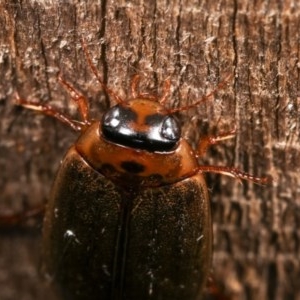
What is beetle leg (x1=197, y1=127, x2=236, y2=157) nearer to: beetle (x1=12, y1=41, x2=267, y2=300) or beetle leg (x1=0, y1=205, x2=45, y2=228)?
beetle (x1=12, y1=41, x2=267, y2=300)

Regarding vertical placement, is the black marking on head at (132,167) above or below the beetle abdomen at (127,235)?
above

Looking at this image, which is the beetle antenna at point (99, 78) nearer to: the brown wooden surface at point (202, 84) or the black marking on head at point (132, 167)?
the brown wooden surface at point (202, 84)

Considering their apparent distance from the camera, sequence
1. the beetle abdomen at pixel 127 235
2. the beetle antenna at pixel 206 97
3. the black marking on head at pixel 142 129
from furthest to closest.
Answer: the beetle abdomen at pixel 127 235
the black marking on head at pixel 142 129
the beetle antenna at pixel 206 97

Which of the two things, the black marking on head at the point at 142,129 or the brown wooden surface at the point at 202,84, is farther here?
the black marking on head at the point at 142,129

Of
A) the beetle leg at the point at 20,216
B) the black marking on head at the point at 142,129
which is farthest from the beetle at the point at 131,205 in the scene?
the beetle leg at the point at 20,216

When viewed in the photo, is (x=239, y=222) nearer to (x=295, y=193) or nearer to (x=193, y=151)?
(x=295, y=193)

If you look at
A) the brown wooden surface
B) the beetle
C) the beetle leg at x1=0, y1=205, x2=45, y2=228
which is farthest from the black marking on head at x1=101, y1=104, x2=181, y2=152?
the beetle leg at x1=0, y1=205, x2=45, y2=228

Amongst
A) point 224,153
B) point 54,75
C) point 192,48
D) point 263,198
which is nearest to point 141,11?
point 192,48
